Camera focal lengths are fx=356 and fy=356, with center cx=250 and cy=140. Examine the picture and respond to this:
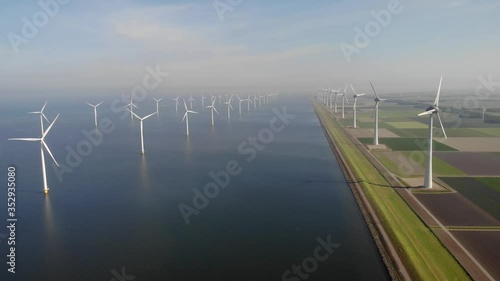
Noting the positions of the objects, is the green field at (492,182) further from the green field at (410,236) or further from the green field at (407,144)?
the green field at (407,144)

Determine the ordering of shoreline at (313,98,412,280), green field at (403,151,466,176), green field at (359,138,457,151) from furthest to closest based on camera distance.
A: green field at (359,138,457,151) < green field at (403,151,466,176) < shoreline at (313,98,412,280)

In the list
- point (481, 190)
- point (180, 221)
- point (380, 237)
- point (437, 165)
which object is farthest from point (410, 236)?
point (437, 165)

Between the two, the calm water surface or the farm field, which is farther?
the farm field

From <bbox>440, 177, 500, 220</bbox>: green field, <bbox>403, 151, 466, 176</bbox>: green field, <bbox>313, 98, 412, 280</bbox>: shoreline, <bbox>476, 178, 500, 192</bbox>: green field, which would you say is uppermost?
<bbox>403, 151, 466, 176</bbox>: green field

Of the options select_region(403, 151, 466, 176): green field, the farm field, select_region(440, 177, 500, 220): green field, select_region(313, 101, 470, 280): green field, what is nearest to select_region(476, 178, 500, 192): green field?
select_region(440, 177, 500, 220): green field

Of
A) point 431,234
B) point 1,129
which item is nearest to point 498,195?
point 431,234

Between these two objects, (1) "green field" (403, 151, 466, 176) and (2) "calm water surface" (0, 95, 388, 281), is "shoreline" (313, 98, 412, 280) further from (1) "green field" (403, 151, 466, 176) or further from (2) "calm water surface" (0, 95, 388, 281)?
(1) "green field" (403, 151, 466, 176)
